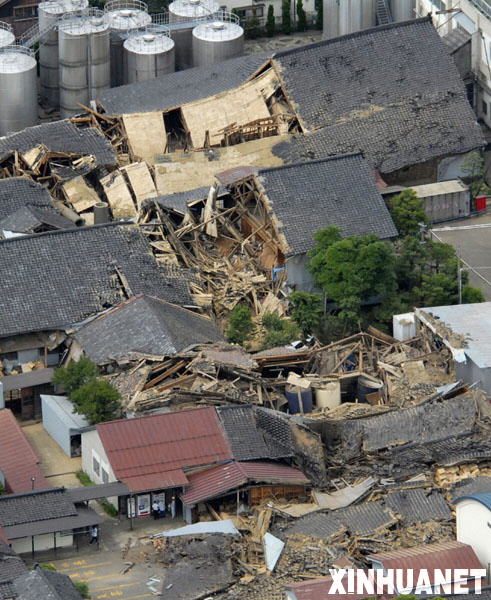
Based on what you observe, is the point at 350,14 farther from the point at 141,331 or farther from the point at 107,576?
the point at 107,576

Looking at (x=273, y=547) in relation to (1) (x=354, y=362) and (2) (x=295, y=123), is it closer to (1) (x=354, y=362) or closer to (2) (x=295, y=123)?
(1) (x=354, y=362)

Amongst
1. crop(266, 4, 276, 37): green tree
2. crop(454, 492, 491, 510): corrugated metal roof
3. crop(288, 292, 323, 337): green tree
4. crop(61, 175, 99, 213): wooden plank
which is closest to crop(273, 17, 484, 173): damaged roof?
crop(61, 175, 99, 213): wooden plank

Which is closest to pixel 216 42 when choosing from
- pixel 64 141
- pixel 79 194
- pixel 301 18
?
pixel 301 18

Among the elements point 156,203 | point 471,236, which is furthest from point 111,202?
point 471,236

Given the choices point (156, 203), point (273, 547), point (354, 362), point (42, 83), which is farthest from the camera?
point (42, 83)

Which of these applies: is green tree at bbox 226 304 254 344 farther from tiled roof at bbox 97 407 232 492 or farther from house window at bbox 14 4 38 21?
house window at bbox 14 4 38 21

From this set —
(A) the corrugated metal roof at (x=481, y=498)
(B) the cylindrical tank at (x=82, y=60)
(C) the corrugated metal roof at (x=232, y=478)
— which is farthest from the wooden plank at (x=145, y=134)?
(A) the corrugated metal roof at (x=481, y=498)
